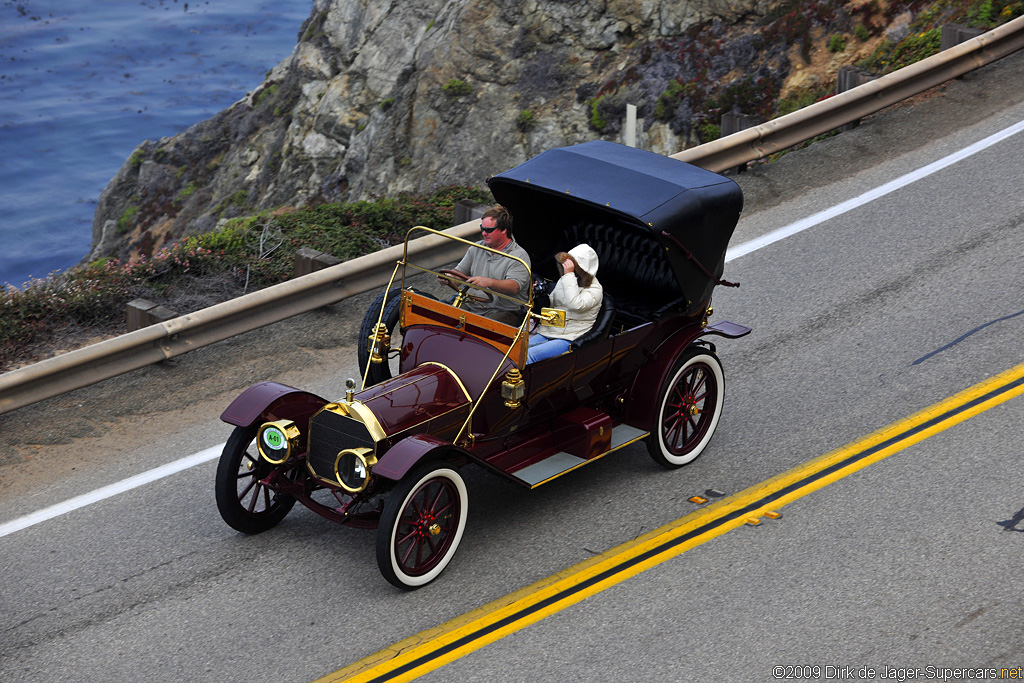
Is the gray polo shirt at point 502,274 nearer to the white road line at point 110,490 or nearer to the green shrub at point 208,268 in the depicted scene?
the white road line at point 110,490

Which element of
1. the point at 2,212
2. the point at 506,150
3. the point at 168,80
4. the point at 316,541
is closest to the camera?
the point at 316,541

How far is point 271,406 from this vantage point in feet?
19.8

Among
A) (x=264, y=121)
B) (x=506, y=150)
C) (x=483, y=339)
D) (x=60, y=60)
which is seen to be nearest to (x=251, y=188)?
(x=264, y=121)

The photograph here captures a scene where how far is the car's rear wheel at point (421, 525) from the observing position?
5.42 m

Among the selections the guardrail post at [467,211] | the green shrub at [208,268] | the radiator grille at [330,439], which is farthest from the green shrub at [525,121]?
the radiator grille at [330,439]

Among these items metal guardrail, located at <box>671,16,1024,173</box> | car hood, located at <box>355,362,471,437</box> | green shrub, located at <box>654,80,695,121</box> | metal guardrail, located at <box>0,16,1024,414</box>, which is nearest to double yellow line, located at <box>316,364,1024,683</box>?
car hood, located at <box>355,362,471,437</box>

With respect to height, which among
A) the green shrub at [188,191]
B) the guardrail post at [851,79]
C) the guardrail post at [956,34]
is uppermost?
the guardrail post at [956,34]

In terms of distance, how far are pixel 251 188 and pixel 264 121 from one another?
3.69 metres

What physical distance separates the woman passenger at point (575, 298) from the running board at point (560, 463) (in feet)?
2.30

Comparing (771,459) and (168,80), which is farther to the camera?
(168,80)

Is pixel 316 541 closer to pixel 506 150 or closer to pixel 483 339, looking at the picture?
pixel 483 339

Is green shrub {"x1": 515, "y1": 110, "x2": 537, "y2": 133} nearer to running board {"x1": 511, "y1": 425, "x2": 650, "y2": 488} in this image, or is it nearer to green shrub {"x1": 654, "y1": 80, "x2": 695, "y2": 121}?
green shrub {"x1": 654, "y1": 80, "x2": 695, "y2": 121}

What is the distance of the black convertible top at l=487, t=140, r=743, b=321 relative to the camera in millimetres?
6629

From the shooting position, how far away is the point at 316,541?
6.18 meters
